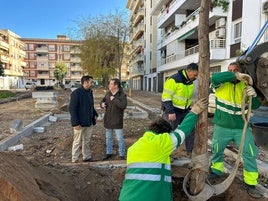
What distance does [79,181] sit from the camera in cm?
450

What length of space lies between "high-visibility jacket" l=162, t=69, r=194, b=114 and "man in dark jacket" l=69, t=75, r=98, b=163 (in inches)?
66.3

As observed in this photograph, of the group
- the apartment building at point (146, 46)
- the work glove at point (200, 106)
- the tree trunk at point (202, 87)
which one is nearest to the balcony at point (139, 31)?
the apartment building at point (146, 46)

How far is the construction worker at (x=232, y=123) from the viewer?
4113 mm

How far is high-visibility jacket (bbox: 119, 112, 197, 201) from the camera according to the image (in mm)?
2738

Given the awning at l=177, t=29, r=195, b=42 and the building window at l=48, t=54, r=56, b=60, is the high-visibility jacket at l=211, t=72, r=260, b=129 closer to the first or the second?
the awning at l=177, t=29, r=195, b=42

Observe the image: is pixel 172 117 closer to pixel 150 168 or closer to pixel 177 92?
pixel 177 92

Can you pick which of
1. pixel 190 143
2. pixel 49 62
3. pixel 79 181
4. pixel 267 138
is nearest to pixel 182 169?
pixel 190 143

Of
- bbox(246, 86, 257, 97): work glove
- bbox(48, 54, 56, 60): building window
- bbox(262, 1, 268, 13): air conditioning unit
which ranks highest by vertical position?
bbox(48, 54, 56, 60): building window

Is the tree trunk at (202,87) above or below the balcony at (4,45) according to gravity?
below

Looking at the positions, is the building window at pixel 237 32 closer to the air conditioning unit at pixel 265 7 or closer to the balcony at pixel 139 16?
the air conditioning unit at pixel 265 7

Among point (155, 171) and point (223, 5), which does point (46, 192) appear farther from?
point (223, 5)

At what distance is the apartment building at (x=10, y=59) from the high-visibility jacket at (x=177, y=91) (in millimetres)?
68070

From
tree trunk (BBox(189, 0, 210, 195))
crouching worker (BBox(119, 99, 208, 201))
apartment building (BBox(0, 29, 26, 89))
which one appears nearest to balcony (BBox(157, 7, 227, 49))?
A: tree trunk (BBox(189, 0, 210, 195))

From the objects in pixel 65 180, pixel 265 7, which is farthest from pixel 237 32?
pixel 65 180
